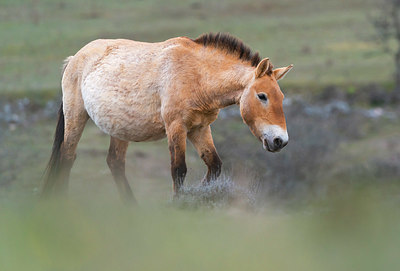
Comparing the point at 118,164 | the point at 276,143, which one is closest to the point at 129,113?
the point at 118,164

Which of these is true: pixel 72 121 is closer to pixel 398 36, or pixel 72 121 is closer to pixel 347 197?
pixel 347 197

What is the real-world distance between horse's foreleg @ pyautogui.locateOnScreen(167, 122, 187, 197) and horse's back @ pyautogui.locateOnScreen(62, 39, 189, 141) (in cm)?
33

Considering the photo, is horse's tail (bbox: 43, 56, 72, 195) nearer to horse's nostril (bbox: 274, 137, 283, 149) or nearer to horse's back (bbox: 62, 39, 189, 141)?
horse's back (bbox: 62, 39, 189, 141)

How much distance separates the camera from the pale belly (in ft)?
22.6

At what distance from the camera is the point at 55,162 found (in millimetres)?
8062

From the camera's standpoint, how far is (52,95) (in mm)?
25234

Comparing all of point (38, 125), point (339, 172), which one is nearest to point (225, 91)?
point (339, 172)

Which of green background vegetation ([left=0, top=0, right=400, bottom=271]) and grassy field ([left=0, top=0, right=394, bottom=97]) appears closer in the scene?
green background vegetation ([left=0, top=0, right=400, bottom=271])

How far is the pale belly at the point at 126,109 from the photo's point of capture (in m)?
6.89

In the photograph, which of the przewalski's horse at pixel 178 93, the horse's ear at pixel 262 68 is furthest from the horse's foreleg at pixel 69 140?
the horse's ear at pixel 262 68

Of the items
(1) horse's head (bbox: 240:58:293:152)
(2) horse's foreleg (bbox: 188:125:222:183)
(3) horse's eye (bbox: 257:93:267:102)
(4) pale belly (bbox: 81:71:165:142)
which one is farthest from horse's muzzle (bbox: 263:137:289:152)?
(4) pale belly (bbox: 81:71:165:142)

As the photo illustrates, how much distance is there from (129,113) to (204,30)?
27.3m

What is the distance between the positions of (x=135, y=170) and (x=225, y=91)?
12.1 meters

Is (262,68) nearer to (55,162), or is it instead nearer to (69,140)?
(69,140)
